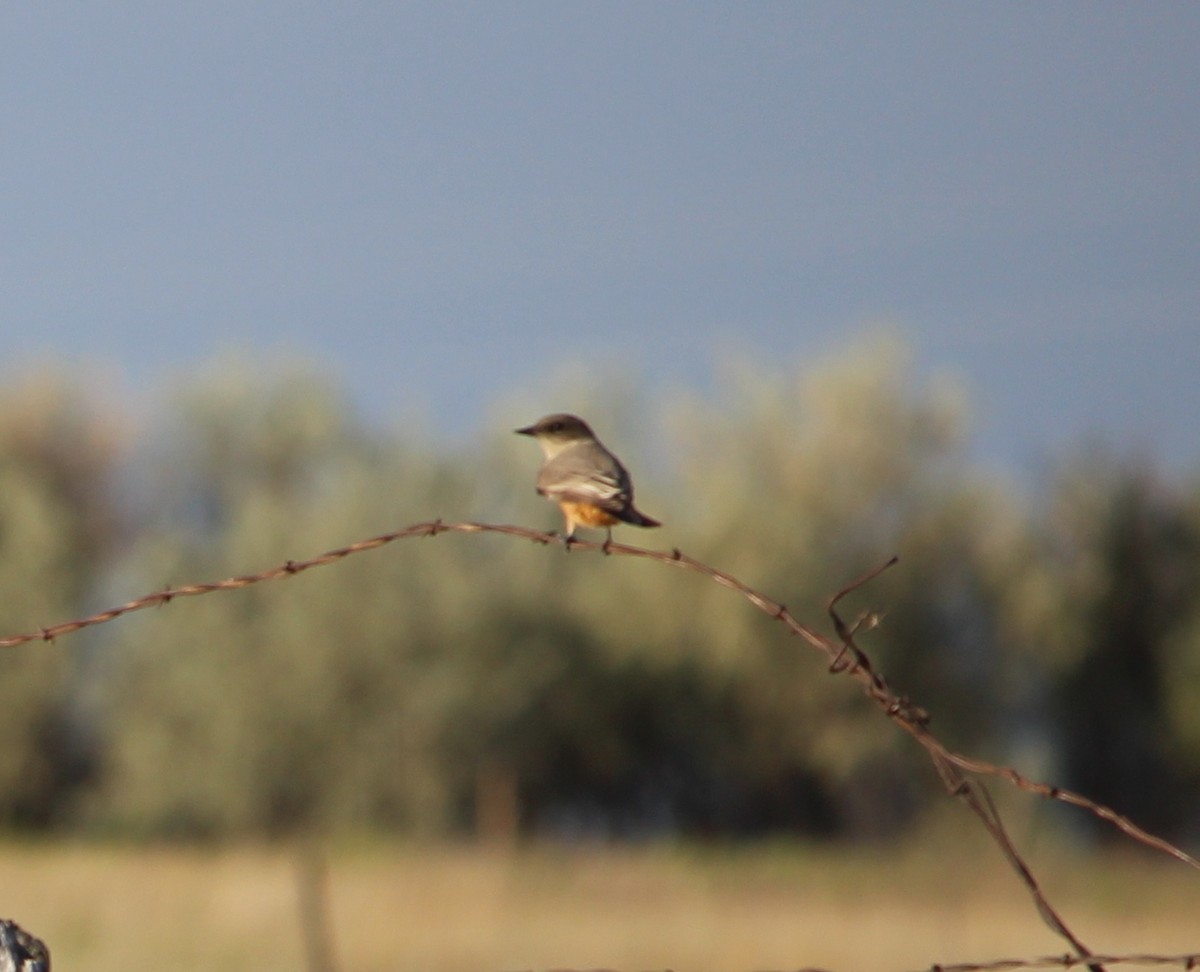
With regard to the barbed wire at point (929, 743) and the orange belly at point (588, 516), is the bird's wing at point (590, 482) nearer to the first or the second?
the orange belly at point (588, 516)

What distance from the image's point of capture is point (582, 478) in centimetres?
442

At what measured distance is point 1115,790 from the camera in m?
45.0

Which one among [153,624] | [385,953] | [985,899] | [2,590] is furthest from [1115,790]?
[385,953]

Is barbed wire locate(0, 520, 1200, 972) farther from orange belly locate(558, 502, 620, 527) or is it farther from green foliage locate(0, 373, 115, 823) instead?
green foliage locate(0, 373, 115, 823)

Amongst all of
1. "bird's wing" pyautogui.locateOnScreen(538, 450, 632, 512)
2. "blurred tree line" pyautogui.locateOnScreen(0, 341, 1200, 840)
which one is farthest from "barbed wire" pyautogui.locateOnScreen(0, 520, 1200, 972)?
"blurred tree line" pyautogui.locateOnScreen(0, 341, 1200, 840)

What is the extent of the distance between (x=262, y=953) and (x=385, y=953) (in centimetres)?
126

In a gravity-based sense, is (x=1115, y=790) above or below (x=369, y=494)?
below

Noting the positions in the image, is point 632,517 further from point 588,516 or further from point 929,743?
point 929,743

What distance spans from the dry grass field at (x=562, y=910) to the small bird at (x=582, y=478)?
44.3 feet

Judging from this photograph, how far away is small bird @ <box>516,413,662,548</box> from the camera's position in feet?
14.3

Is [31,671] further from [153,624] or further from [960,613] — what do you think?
[960,613]

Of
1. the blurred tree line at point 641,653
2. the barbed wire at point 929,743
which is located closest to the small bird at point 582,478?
the barbed wire at point 929,743

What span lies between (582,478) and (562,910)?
21246mm

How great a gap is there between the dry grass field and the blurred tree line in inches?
170
